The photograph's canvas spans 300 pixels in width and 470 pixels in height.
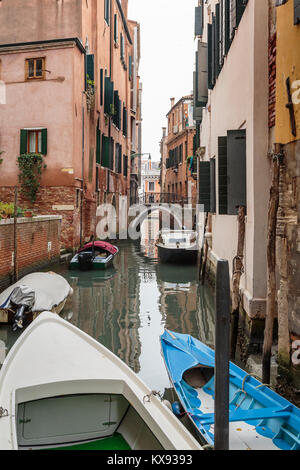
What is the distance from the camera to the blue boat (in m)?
2.93

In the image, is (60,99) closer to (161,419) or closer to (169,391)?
(169,391)

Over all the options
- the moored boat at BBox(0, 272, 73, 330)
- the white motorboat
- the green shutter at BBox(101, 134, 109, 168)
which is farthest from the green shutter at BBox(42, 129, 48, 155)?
the white motorboat

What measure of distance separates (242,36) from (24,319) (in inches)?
211

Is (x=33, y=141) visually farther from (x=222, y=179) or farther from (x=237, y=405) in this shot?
(x=237, y=405)

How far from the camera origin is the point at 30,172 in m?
13.4

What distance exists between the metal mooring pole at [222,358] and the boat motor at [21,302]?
4.52 meters

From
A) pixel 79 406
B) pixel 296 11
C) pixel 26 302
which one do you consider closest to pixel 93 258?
pixel 26 302

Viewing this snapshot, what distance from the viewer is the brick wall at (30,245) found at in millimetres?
9062

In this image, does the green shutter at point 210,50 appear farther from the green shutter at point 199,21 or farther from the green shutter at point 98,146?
the green shutter at point 98,146

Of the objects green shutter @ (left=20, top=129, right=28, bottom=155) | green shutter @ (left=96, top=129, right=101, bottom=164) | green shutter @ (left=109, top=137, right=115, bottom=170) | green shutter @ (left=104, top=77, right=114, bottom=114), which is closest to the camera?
green shutter @ (left=20, top=129, right=28, bottom=155)

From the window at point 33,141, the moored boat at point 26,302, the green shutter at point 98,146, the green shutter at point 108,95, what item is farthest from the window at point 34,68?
the moored boat at point 26,302

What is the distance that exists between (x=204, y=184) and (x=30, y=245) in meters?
4.90

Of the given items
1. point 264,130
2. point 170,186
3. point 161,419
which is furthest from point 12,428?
point 170,186

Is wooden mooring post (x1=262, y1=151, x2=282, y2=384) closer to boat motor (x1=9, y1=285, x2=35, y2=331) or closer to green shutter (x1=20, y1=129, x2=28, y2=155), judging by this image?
boat motor (x1=9, y1=285, x2=35, y2=331)
